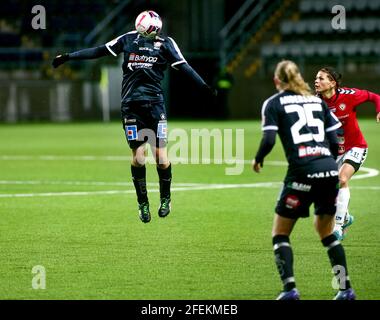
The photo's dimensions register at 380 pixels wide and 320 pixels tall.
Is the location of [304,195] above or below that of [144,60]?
below

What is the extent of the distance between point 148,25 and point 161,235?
8.47ft

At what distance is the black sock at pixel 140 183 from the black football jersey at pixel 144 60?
93 centimetres

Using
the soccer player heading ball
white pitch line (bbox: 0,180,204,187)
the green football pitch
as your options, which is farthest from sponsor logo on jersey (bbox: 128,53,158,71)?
white pitch line (bbox: 0,180,204,187)

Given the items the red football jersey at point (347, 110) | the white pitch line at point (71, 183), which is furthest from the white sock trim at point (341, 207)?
the white pitch line at point (71, 183)

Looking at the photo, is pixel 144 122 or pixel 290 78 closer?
pixel 290 78

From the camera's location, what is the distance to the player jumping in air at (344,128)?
35.7 feet

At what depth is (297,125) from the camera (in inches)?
309

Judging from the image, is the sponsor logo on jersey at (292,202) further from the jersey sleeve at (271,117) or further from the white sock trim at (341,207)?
the white sock trim at (341,207)

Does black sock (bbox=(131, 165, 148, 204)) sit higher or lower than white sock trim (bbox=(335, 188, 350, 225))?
higher

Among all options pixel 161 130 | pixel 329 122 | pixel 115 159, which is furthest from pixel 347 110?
pixel 115 159

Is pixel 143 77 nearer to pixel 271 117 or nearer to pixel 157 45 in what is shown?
pixel 157 45

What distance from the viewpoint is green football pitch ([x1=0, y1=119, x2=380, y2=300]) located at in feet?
28.1

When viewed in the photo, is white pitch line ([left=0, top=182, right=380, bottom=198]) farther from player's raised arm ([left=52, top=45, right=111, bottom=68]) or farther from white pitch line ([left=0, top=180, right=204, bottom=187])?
player's raised arm ([left=52, top=45, right=111, bottom=68])

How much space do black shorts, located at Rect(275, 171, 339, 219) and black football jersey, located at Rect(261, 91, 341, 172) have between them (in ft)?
0.39
